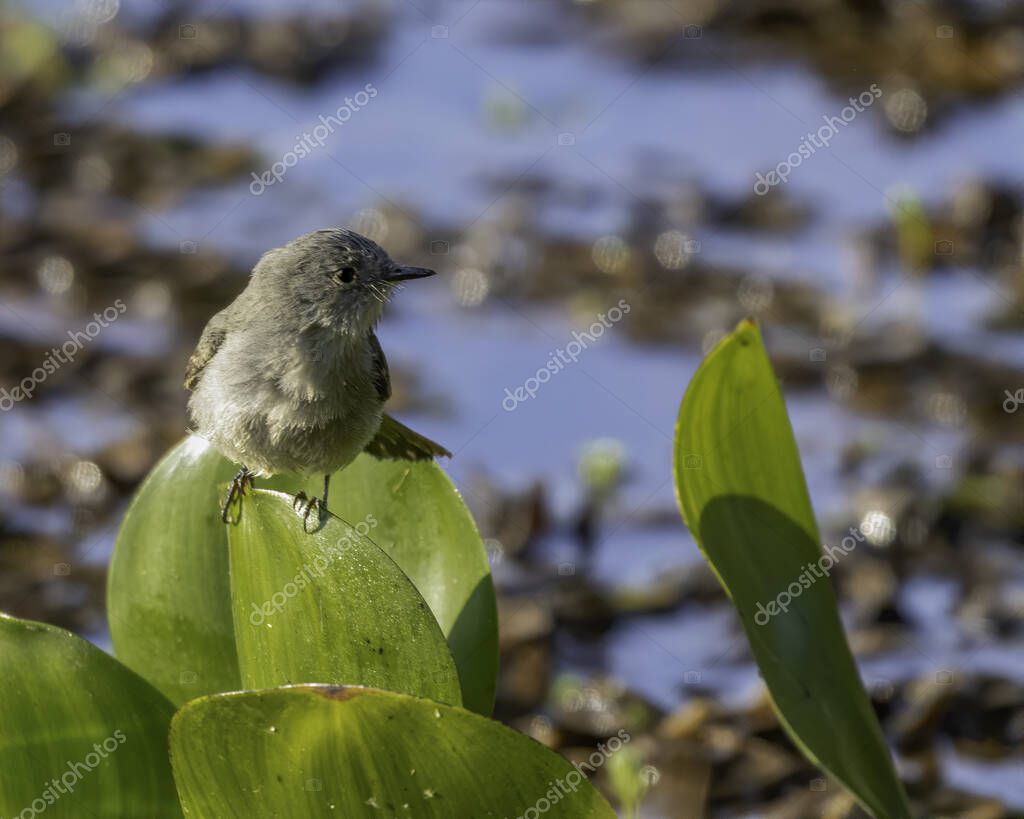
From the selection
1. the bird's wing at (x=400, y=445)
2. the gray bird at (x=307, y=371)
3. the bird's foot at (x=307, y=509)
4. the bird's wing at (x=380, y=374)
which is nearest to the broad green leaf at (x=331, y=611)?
the bird's foot at (x=307, y=509)

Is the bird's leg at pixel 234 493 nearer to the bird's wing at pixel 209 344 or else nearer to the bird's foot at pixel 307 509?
the bird's foot at pixel 307 509

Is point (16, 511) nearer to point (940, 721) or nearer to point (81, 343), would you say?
point (81, 343)

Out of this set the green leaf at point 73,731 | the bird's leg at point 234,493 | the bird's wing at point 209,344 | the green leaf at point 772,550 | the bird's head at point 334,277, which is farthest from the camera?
the bird's wing at point 209,344

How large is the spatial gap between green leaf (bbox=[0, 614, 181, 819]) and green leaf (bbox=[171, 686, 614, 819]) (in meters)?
0.36

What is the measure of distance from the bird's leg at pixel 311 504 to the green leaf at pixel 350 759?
0.40m

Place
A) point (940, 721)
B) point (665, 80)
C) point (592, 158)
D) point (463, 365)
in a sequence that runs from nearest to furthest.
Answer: point (940, 721), point (463, 365), point (592, 158), point (665, 80)

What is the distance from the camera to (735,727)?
175 inches

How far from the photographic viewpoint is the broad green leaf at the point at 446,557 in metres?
3.21

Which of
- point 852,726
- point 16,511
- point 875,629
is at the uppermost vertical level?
point 852,726

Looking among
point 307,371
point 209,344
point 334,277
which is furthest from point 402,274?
point 209,344

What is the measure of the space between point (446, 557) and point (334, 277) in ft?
2.31

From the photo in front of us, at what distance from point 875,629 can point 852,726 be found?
1.69 m

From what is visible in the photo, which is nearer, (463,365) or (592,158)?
(463,365)

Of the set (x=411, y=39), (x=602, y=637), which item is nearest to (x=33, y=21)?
(x=411, y=39)
